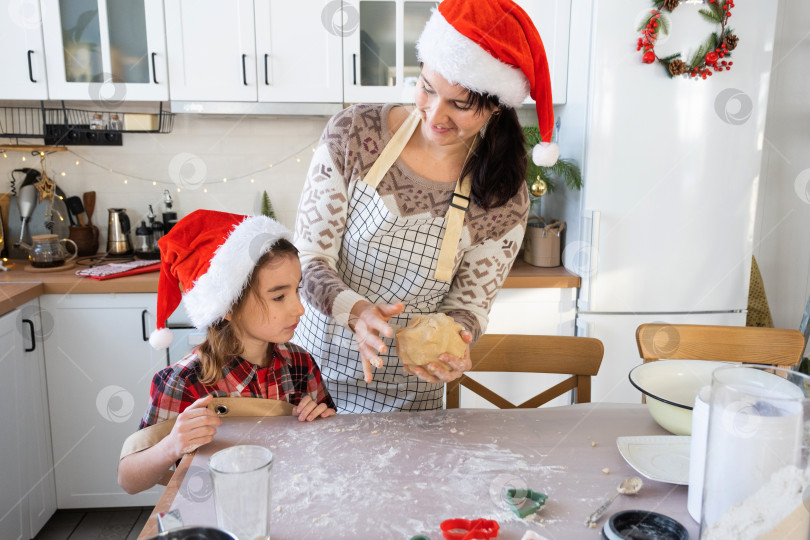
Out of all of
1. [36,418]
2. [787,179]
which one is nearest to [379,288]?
[36,418]

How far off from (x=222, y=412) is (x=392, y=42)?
1.77 meters

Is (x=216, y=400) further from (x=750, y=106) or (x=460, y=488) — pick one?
(x=750, y=106)

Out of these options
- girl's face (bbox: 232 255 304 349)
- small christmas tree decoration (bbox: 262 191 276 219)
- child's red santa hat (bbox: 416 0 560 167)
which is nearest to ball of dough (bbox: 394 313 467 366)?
girl's face (bbox: 232 255 304 349)

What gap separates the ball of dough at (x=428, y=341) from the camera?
1.16m

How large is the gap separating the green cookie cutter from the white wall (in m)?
2.41

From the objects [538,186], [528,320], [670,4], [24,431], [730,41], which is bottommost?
[24,431]

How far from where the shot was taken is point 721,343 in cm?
154

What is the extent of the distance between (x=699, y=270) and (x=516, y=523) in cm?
184

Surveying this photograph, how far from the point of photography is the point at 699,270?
239 centimetres

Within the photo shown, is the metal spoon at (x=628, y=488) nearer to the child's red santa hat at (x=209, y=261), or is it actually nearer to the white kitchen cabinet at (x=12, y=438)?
the child's red santa hat at (x=209, y=261)

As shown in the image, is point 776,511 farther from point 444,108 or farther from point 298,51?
point 298,51

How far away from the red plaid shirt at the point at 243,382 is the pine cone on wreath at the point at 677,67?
1.67m

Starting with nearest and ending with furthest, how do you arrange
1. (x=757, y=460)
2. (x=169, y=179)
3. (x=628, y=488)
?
(x=757, y=460)
(x=628, y=488)
(x=169, y=179)

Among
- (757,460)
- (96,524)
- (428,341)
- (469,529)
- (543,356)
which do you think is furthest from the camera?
(96,524)
